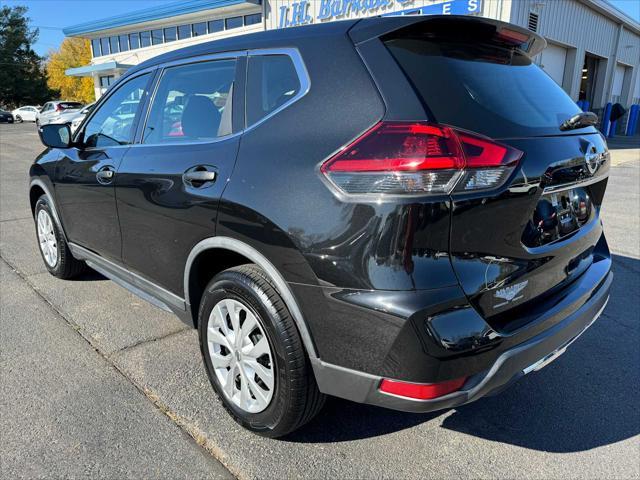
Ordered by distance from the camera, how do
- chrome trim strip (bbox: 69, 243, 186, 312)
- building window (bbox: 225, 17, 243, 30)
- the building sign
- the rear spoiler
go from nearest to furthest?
the rear spoiler < chrome trim strip (bbox: 69, 243, 186, 312) < the building sign < building window (bbox: 225, 17, 243, 30)

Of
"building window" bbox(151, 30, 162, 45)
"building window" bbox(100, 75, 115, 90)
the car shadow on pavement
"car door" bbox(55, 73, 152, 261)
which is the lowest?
the car shadow on pavement

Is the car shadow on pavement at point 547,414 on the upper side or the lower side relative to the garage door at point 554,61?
lower

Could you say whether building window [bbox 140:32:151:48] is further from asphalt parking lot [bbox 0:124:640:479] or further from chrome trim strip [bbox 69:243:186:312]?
asphalt parking lot [bbox 0:124:640:479]

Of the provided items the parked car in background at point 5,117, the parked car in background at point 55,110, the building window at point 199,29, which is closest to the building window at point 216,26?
the building window at point 199,29

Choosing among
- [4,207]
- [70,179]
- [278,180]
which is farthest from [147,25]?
[278,180]

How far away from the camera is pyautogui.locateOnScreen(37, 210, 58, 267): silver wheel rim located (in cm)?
432

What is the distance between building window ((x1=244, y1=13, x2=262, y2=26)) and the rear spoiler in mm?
22690

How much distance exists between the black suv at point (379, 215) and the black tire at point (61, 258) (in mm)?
1847

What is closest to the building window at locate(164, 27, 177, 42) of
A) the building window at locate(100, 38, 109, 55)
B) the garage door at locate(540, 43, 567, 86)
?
the building window at locate(100, 38, 109, 55)

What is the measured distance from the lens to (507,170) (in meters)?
1.79

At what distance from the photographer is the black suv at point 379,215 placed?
68.2 inches

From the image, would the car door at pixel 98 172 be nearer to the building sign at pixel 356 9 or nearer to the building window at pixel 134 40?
the building sign at pixel 356 9

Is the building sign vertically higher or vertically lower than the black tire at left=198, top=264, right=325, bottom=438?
higher

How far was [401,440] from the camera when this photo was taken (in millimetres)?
2371
